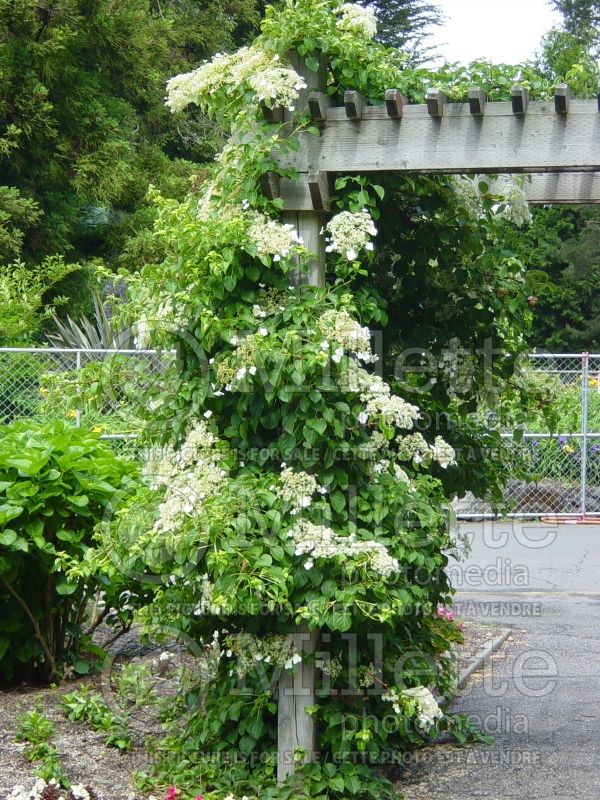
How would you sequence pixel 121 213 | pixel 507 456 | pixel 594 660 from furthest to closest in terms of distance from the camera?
pixel 121 213
pixel 594 660
pixel 507 456

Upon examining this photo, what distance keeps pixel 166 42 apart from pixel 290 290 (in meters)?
14.5

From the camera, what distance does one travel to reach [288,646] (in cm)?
348

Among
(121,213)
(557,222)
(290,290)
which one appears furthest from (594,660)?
(557,222)

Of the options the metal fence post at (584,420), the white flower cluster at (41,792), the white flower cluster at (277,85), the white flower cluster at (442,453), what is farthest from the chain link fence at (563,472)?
the white flower cluster at (41,792)

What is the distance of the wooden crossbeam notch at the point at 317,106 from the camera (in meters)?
3.51

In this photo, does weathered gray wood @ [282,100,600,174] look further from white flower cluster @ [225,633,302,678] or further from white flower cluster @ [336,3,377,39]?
white flower cluster @ [225,633,302,678]

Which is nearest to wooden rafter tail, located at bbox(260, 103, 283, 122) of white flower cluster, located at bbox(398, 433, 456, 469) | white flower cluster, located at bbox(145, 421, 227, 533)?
white flower cluster, located at bbox(145, 421, 227, 533)

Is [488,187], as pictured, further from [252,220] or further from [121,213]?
[121,213]

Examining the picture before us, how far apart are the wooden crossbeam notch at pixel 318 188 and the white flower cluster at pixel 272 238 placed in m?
0.13

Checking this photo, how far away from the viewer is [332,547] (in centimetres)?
331

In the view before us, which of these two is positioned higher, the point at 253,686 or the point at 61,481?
the point at 61,481

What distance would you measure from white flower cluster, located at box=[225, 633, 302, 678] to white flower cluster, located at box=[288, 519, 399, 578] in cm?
35

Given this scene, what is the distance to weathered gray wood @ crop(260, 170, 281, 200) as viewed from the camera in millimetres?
3556

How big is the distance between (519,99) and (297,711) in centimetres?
222
